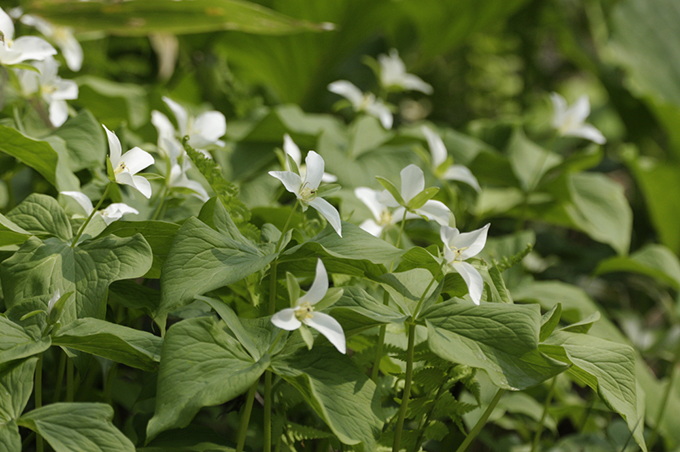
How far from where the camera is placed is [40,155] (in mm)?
539

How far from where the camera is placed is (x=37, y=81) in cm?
65

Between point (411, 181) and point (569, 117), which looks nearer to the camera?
point (411, 181)

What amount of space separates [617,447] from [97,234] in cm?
71

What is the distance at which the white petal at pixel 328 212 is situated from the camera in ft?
1.42

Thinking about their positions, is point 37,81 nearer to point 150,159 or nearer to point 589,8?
point 150,159

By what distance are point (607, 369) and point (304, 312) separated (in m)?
0.26

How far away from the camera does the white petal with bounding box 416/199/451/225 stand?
19.4 inches

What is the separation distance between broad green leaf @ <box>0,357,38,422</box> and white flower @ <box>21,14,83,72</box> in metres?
0.68

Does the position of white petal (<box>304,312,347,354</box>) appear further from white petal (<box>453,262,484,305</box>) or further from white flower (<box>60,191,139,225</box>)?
white flower (<box>60,191,139,225</box>)

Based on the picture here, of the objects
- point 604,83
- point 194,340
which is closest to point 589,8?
point 604,83

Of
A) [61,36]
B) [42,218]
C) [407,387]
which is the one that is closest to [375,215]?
[407,387]

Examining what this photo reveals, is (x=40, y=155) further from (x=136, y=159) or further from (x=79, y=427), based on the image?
(x=79, y=427)

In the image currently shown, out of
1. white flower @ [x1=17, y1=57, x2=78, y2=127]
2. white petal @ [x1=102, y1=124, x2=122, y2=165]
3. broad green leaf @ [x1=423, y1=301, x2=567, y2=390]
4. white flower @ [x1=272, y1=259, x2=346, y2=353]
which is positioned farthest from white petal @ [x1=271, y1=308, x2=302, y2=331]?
white flower @ [x1=17, y1=57, x2=78, y2=127]

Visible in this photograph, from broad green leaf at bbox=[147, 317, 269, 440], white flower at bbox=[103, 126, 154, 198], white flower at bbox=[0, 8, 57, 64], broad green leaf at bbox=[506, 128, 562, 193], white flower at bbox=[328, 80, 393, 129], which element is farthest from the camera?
broad green leaf at bbox=[506, 128, 562, 193]
